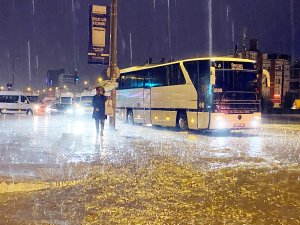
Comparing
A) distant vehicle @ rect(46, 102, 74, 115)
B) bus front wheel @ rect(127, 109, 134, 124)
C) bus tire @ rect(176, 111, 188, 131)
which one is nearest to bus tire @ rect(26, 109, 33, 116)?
distant vehicle @ rect(46, 102, 74, 115)

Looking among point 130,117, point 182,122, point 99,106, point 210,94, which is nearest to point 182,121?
point 182,122

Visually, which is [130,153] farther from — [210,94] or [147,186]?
[210,94]

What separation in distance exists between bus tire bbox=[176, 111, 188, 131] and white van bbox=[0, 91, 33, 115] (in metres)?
29.1

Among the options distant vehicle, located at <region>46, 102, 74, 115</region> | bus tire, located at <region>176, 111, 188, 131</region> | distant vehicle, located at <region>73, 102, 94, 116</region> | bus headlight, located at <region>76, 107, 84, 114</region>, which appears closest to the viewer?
bus tire, located at <region>176, 111, 188, 131</region>

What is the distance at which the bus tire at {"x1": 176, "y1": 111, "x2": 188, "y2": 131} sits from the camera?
71.1 ft

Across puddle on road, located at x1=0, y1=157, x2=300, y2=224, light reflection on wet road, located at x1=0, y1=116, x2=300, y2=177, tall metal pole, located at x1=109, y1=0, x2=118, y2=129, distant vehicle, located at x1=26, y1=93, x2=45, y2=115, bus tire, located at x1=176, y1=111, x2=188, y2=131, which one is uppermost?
tall metal pole, located at x1=109, y1=0, x2=118, y2=129

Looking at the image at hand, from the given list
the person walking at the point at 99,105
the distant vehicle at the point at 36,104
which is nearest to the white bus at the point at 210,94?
the person walking at the point at 99,105

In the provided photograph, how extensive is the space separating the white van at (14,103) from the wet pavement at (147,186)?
35357 millimetres

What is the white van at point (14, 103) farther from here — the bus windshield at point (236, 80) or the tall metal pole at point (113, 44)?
the bus windshield at point (236, 80)

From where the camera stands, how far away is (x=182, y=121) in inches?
Result: 859

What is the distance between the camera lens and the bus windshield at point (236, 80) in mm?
19922

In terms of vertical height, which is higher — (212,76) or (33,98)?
(212,76)

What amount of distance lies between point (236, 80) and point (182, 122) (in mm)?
3573

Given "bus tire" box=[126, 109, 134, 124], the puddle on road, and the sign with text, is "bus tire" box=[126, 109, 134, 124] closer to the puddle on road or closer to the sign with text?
the sign with text
